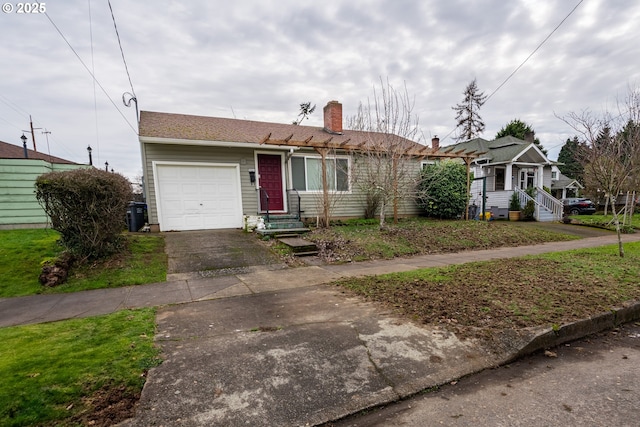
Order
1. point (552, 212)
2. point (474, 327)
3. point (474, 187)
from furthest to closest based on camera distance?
1. point (474, 187)
2. point (552, 212)
3. point (474, 327)

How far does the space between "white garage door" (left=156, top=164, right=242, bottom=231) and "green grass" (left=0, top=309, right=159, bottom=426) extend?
6.83 m

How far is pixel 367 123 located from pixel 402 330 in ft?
25.9

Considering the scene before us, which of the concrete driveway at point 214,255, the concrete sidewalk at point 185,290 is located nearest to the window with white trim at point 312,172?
the concrete driveway at point 214,255


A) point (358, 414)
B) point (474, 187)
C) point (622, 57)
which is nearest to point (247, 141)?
point (358, 414)

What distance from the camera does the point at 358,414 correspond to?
1991 mm

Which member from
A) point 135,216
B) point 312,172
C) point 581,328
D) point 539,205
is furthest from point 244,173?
point 539,205

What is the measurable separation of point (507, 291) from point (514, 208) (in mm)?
14787

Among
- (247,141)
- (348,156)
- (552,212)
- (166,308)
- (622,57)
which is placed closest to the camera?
(166,308)

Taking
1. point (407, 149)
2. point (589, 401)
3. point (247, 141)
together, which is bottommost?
point (589, 401)

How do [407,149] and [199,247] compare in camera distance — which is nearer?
[199,247]

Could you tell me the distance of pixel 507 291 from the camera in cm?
413

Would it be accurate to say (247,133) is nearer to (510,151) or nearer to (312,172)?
(312,172)

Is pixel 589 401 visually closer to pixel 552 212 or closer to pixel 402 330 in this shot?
pixel 402 330

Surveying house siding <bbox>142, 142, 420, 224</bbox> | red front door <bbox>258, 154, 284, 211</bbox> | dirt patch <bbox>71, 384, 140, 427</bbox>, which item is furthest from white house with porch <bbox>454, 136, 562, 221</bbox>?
dirt patch <bbox>71, 384, 140, 427</bbox>
